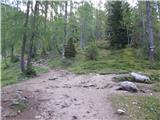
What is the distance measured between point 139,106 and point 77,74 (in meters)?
9.74

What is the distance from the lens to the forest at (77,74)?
419 inches

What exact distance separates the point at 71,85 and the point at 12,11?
Answer: 7.37m

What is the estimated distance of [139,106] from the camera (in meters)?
11.2

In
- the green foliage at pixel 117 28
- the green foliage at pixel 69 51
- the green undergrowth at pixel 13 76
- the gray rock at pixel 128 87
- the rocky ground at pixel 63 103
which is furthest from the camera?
the green foliage at pixel 117 28

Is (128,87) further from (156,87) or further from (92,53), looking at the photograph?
(92,53)

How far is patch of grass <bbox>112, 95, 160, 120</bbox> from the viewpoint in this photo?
10203mm

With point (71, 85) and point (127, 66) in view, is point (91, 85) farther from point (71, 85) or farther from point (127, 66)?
point (127, 66)

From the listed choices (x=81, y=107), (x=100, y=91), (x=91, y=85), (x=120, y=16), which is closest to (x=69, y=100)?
(x=81, y=107)

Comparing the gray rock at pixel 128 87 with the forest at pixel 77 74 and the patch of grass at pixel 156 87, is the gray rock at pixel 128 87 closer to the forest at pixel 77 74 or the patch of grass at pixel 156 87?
the forest at pixel 77 74

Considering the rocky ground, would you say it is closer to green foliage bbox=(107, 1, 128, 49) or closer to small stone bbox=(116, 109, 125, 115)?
small stone bbox=(116, 109, 125, 115)

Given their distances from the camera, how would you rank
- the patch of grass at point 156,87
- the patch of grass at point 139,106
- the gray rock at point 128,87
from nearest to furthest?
the patch of grass at point 139,106, the gray rock at point 128,87, the patch of grass at point 156,87

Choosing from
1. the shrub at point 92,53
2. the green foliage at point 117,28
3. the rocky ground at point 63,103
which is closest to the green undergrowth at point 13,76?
the rocky ground at point 63,103

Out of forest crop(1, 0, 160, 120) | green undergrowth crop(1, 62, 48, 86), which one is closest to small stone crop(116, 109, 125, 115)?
forest crop(1, 0, 160, 120)

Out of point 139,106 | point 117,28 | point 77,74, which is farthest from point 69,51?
point 139,106
